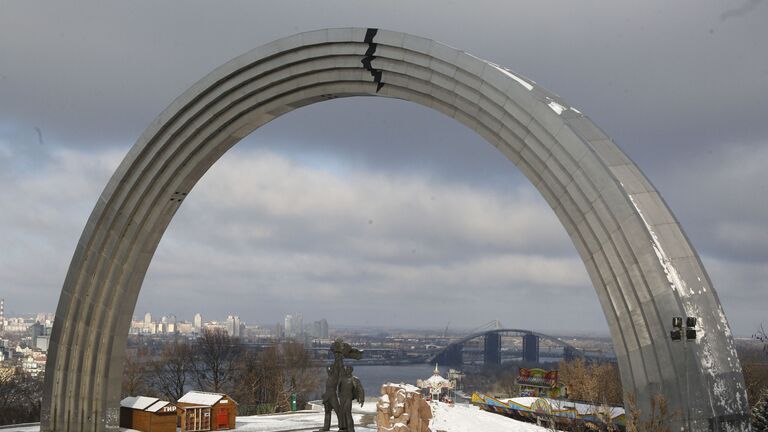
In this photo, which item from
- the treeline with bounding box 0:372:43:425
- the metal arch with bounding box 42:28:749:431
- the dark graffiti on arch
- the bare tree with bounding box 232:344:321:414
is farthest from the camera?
the bare tree with bounding box 232:344:321:414

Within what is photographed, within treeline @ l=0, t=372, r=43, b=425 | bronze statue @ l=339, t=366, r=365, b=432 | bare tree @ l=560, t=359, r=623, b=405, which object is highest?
bronze statue @ l=339, t=366, r=365, b=432

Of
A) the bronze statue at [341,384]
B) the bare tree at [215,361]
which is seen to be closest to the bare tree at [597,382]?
the bronze statue at [341,384]

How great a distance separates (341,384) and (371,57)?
7853 mm

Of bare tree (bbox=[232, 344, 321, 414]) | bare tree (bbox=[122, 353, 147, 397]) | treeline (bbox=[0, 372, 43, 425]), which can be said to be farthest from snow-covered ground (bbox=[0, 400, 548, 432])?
bare tree (bbox=[122, 353, 147, 397])

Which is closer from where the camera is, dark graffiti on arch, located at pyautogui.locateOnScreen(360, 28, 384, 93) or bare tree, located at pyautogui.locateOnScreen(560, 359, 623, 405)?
dark graffiti on arch, located at pyautogui.locateOnScreen(360, 28, 384, 93)

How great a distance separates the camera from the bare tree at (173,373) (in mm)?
52706

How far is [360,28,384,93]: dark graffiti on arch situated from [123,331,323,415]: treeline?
3079 cm

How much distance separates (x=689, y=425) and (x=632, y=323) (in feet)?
6.16

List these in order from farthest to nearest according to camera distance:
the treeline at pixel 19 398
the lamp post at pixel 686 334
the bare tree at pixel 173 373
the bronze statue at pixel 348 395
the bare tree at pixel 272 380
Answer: the bare tree at pixel 173 373
the bare tree at pixel 272 380
the treeline at pixel 19 398
the bronze statue at pixel 348 395
the lamp post at pixel 686 334

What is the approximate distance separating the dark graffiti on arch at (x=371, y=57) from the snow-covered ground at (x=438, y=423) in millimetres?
10307

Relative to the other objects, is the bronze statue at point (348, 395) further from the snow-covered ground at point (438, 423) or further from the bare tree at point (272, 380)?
the bare tree at point (272, 380)

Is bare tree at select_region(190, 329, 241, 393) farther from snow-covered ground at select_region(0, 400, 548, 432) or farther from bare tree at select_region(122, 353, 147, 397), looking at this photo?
snow-covered ground at select_region(0, 400, 548, 432)

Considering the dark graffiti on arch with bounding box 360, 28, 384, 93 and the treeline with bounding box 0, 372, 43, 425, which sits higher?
the dark graffiti on arch with bounding box 360, 28, 384, 93

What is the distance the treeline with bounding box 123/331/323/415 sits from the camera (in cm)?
5038
